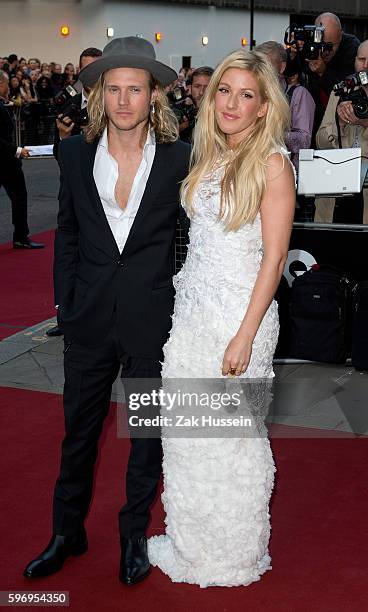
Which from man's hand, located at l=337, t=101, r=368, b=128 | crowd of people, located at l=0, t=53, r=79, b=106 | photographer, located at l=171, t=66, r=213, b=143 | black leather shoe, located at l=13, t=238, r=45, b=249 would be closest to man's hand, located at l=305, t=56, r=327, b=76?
photographer, located at l=171, t=66, r=213, b=143

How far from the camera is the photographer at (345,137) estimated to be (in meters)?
6.00

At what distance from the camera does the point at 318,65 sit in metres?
7.10

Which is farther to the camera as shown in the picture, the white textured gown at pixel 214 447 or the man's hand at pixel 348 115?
the man's hand at pixel 348 115

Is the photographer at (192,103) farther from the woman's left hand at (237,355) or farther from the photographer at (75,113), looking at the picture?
the woman's left hand at (237,355)

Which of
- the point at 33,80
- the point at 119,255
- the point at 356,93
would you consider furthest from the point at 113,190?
the point at 33,80

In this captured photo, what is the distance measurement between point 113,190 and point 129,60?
0.43 m

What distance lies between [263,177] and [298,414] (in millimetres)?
2206

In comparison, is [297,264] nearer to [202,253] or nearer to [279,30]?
[202,253]

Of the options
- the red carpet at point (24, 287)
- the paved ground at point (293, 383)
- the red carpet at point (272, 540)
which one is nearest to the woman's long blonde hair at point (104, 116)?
the red carpet at point (272, 540)

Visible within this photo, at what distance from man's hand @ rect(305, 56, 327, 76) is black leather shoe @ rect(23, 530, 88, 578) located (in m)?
4.77

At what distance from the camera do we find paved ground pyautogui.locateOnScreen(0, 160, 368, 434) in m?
4.68

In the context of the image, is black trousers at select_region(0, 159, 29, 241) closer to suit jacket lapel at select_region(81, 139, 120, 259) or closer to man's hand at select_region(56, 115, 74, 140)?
man's hand at select_region(56, 115, 74, 140)

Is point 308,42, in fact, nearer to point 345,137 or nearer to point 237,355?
point 345,137

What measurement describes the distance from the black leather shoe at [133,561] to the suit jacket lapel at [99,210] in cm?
102
